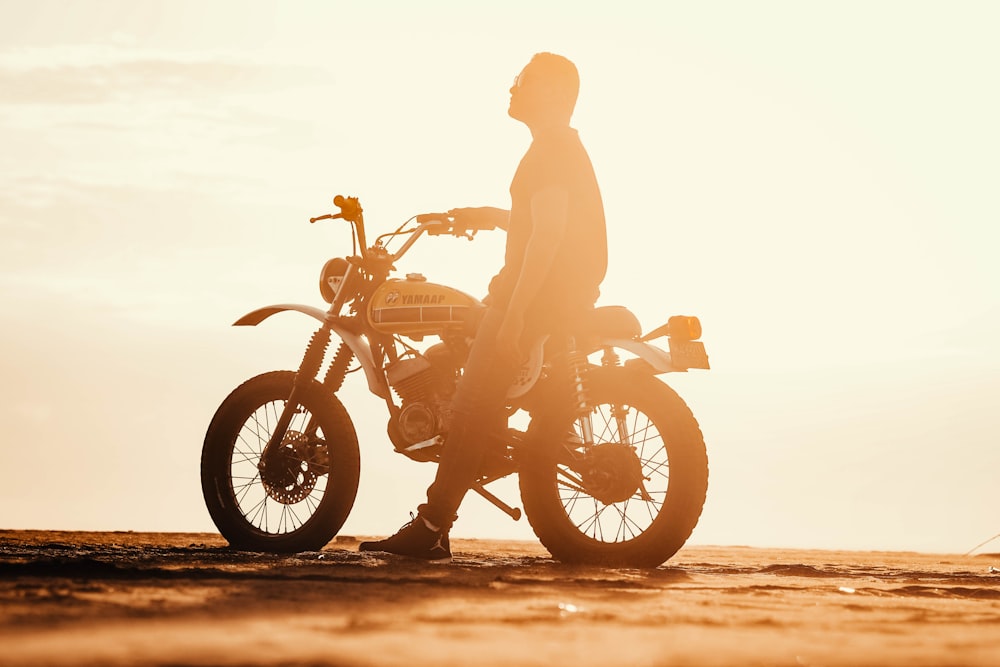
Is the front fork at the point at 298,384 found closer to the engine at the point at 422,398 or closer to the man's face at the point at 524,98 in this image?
the engine at the point at 422,398

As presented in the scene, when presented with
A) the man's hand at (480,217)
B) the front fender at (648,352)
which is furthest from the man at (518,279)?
the man's hand at (480,217)

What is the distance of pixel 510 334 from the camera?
5.54 m

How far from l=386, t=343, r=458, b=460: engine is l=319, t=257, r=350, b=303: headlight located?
74cm

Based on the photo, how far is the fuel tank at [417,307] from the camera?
6203mm

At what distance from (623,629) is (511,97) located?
346 centimetres

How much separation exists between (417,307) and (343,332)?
0.59 metres

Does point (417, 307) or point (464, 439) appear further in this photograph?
point (417, 307)

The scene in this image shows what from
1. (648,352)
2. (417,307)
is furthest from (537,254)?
(417,307)

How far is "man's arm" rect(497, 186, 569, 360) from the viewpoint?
544cm

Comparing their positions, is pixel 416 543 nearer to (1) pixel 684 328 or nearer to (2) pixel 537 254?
(2) pixel 537 254

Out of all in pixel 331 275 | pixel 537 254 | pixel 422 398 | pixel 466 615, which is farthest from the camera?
pixel 331 275

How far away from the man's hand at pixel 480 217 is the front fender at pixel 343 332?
0.84 meters

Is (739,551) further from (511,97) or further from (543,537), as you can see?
(511,97)

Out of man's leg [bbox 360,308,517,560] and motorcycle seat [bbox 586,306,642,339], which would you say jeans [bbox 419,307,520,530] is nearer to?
man's leg [bbox 360,308,517,560]
